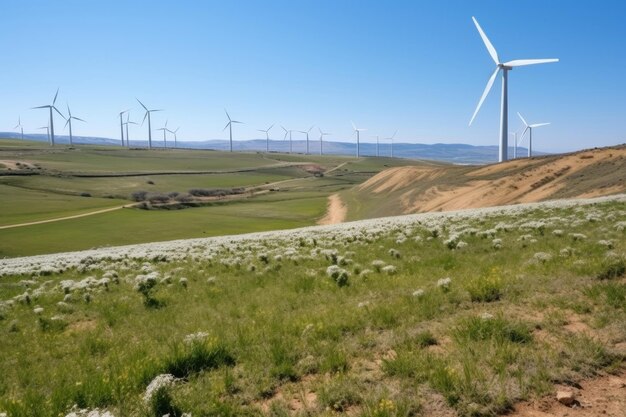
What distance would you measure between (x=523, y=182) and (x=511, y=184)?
1893 mm

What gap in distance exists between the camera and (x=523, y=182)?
227 ft

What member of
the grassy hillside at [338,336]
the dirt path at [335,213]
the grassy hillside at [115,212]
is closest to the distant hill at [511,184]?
the dirt path at [335,213]

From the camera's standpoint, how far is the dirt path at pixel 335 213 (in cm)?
8265

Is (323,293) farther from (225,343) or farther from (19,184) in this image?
(19,184)

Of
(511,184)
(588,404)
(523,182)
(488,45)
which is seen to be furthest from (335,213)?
(588,404)

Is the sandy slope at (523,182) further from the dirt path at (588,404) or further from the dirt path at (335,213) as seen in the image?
the dirt path at (588,404)

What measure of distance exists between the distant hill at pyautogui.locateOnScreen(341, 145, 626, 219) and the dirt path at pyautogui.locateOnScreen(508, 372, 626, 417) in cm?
4863

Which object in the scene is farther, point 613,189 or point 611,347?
point 613,189

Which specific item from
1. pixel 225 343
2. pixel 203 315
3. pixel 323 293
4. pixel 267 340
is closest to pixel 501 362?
pixel 267 340

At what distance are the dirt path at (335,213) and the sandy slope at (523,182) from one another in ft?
36.5

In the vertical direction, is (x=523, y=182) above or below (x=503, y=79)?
below

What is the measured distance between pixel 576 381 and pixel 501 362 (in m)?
0.97

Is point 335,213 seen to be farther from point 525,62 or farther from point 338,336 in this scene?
point 338,336

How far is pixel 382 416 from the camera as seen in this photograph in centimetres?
536
